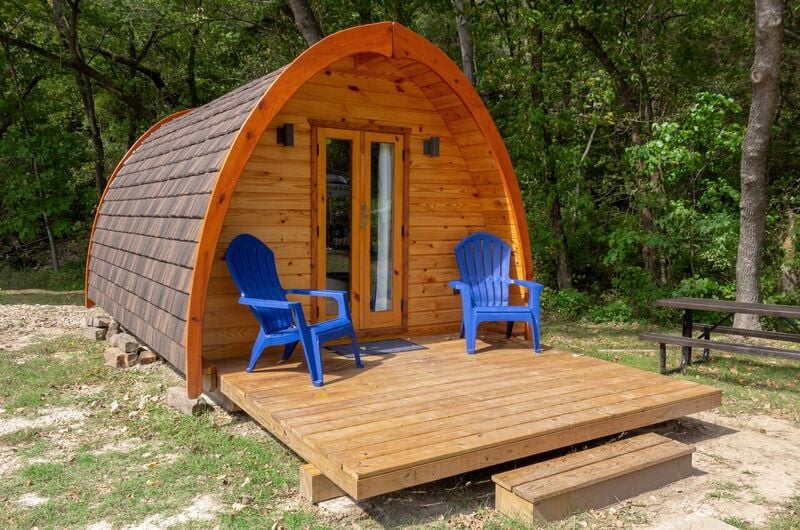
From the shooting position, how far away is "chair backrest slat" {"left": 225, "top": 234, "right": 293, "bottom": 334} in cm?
454

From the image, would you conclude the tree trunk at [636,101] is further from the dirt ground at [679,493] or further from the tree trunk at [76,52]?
the tree trunk at [76,52]

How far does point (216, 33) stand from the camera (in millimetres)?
12891

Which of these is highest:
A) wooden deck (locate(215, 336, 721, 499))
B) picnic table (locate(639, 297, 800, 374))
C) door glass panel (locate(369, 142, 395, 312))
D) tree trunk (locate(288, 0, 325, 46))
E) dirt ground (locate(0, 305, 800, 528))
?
tree trunk (locate(288, 0, 325, 46))

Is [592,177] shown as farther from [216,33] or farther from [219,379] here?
[219,379]

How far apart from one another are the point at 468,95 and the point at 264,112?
198cm

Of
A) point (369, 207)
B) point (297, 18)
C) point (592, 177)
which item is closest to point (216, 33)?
point (297, 18)

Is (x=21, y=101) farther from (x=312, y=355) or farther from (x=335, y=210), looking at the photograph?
(x=312, y=355)

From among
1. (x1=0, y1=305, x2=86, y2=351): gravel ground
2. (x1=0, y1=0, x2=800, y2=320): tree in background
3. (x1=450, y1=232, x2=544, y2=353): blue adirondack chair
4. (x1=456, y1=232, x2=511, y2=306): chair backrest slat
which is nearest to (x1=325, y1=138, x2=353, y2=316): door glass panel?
(x1=450, y1=232, x2=544, y2=353): blue adirondack chair

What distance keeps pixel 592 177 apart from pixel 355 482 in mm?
10070

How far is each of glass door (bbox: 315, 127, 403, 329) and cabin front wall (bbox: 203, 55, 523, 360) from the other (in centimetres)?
11

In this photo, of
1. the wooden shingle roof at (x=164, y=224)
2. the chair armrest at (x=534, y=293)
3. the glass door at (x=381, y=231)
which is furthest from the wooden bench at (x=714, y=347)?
the wooden shingle roof at (x=164, y=224)

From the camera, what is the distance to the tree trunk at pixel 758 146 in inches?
270

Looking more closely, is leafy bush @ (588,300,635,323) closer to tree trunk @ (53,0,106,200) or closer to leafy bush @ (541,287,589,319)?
leafy bush @ (541,287,589,319)

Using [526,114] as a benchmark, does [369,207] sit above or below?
below
